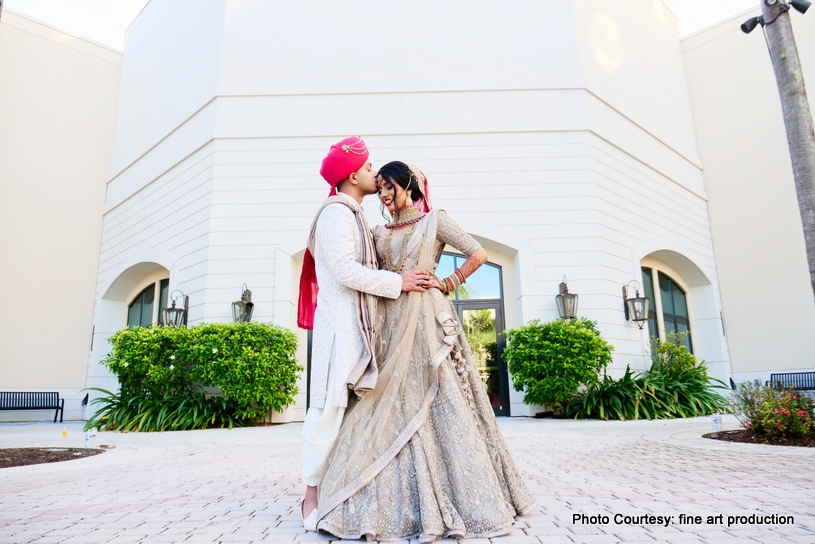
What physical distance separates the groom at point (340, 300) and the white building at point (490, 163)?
19.6ft

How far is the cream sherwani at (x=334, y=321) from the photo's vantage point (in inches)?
83.1

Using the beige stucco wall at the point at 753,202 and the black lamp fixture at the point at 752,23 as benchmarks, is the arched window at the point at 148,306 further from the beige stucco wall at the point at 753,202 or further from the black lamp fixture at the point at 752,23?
the beige stucco wall at the point at 753,202

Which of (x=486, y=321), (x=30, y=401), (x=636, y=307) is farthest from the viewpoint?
(x=30, y=401)

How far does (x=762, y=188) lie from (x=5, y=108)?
14327mm

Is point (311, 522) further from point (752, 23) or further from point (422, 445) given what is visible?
point (752, 23)

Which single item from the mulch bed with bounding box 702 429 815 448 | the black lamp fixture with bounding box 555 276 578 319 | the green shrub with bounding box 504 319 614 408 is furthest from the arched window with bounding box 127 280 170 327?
the mulch bed with bounding box 702 429 815 448

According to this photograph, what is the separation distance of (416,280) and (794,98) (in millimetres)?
4948

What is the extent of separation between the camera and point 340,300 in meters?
2.25

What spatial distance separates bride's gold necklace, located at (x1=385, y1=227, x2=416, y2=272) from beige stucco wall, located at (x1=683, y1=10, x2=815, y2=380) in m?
9.85

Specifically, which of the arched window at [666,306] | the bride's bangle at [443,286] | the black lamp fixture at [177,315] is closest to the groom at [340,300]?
the bride's bangle at [443,286]

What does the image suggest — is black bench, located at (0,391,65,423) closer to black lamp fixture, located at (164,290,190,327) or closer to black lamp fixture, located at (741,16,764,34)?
black lamp fixture, located at (164,290,190,327)

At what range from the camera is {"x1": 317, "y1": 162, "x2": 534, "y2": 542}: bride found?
1.93 m

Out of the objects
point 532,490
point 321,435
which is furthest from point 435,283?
point 532,490

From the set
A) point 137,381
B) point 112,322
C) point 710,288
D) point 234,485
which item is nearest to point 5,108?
point 112,322
